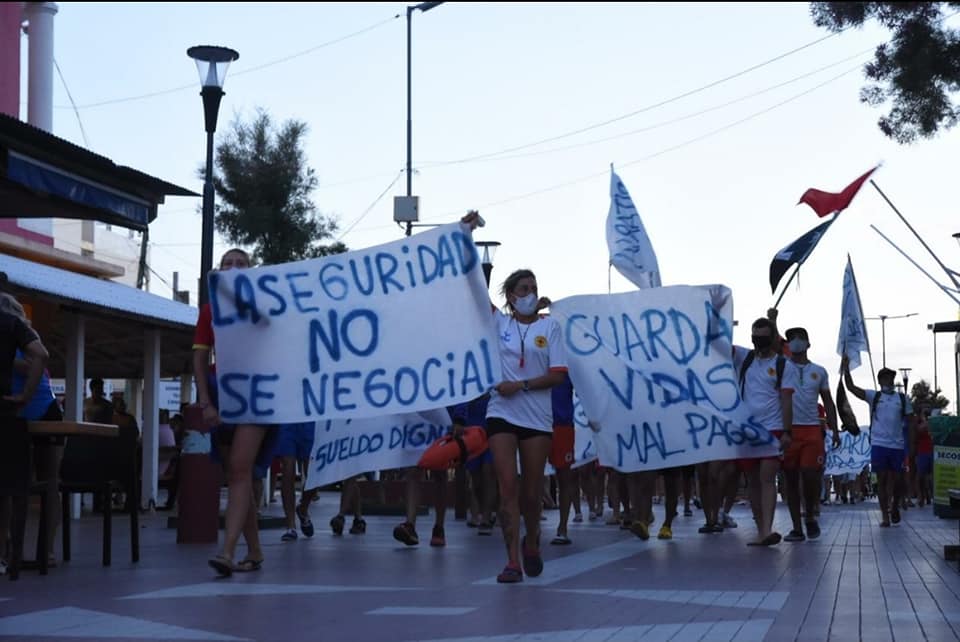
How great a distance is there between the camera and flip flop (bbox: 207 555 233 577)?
9781mm

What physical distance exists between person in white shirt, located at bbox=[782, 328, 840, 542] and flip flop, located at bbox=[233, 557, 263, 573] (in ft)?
19.7

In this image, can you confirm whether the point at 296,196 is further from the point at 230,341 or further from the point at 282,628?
the point at 282,628

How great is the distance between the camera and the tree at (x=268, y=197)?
5228 centimetres

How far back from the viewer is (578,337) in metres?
14.0

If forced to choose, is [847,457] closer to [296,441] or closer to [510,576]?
[296,441]

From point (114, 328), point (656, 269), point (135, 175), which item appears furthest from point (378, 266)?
point (114, 328)

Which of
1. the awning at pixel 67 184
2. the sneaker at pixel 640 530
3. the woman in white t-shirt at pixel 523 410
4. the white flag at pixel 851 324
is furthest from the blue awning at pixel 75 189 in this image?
the white flag at pixel 851 324

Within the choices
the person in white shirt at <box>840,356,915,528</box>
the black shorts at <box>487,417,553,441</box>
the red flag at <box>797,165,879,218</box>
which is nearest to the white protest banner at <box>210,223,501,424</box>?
the black shorts at <box>487,417,553,441</box>

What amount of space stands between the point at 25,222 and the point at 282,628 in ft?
100

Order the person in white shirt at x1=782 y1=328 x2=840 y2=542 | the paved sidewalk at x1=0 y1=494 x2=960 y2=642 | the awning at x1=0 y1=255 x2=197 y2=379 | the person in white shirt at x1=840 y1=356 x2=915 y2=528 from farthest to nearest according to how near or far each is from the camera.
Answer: the person in white shirt at x1=840 y1=356 x2=915 y2=528 < the awning at x1=0 y1=255 x2=197 y2=379 < the person in white shirt at x1=782 y1=328 x2=840 y2=542 < the paved sidewalk at x1=0 y1=494 x2=960 y2=642

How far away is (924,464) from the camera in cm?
2962

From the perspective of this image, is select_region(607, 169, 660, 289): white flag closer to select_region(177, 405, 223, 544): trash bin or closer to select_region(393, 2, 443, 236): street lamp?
select_region(177, 405, 223, 544): trash bin

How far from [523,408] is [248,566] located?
218cm

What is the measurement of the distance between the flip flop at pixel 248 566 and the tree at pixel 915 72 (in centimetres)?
538
